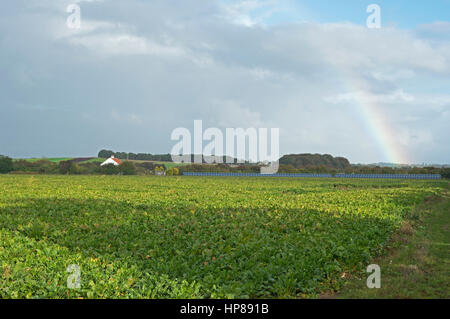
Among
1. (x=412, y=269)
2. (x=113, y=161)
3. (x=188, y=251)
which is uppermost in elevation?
(x=113, y=161)

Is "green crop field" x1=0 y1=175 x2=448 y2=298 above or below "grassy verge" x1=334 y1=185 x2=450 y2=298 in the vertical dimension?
above

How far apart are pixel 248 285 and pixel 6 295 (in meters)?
4.23

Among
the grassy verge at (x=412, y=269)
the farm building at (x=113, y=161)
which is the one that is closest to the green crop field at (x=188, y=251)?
the grassy verge at (x=412, y=269)

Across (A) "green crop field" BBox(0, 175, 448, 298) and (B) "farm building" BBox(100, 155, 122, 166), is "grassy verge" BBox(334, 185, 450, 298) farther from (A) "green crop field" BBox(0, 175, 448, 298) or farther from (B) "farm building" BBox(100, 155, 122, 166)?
(B) "farm building" BBox(100, 155, 122, 166)

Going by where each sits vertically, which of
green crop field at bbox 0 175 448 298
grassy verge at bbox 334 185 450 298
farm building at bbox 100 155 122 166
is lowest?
grassy verge at bbox 334 185 450 298

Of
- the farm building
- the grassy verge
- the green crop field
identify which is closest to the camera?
the green crop field

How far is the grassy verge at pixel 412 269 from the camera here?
24.0 feet

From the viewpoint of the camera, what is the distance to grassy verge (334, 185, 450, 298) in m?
7.30

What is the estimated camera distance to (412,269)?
8.84 m

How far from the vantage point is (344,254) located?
9.06m

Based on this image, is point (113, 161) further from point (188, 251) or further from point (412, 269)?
point (412, 269)

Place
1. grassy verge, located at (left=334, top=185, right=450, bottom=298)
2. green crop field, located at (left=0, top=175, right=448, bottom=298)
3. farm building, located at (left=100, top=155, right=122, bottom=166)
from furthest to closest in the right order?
farm building, located at (left=100, top=155, right=122, bottom=166)
grassy verge, located at (left=334, top=185, right=450, bottom=298)
green crop field, located at (left=0, top=175, right=448, bottom=298)

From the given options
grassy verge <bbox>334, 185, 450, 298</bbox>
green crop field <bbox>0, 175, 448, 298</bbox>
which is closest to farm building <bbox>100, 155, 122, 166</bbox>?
green crop field <bbox>0, 175, 448, 298</bbox>

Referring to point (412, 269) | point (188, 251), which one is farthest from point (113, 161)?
point (412, 269)
